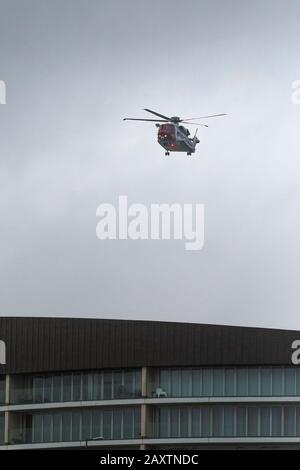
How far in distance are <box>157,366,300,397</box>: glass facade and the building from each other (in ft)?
0.16

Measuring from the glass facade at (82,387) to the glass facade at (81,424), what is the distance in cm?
64

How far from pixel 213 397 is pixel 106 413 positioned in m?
4.73

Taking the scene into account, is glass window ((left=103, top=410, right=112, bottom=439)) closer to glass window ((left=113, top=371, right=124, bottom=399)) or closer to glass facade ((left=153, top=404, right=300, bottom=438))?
glass window ((left=113, top=371, right=124, bottom=399))

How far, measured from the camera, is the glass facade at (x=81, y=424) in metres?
47.2

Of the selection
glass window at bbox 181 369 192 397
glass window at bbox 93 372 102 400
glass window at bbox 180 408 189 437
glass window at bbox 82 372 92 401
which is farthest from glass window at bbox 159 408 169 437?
glass window at bbox 82 372 92 401

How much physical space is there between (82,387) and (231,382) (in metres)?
6.36

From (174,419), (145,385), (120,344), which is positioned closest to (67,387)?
(120,344)

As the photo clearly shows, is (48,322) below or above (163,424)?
above

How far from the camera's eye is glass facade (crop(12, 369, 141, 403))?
47.9 m

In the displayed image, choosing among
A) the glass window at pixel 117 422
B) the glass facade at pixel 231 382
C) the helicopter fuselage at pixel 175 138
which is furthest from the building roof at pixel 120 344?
the helicopter fuselage at pixel 175 138

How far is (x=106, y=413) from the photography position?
48562 mm

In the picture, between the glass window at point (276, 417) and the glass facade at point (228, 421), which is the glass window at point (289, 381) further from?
the glass window at point (276, 417)
